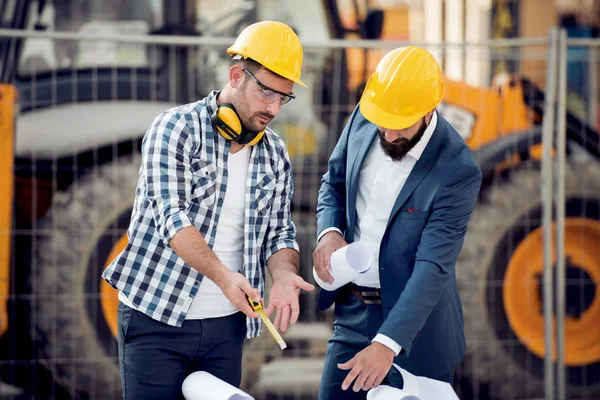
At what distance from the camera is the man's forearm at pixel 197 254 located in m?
2.57

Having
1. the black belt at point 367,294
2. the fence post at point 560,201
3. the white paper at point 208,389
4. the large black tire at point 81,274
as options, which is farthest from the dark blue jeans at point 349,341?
the large black tire at point 81,274

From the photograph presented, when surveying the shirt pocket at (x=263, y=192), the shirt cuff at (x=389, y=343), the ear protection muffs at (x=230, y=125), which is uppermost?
the ear protection muffs at (x=230, y=125)

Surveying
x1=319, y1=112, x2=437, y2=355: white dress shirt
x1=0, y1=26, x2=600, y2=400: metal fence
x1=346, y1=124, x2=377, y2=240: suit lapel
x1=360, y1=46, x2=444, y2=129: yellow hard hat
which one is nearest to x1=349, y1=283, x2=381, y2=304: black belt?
x1=319, y1=112, x2=437, y2=355: white dress shirt

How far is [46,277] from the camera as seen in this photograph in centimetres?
515

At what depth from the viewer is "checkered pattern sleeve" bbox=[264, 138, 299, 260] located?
9.86 feet

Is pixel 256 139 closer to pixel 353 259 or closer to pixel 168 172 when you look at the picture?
pixel 168 172

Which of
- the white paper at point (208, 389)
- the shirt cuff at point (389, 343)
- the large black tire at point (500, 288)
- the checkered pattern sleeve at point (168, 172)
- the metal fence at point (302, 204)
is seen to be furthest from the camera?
the large black tire at point (500, 288)

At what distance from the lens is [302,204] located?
5.47 metres

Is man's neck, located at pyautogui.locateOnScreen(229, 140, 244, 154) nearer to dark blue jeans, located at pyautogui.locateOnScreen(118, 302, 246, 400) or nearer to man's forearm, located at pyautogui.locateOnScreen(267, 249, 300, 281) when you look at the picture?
man's forearm, located at pyautogui.locateOnScreen(267, 249, 300, 281)

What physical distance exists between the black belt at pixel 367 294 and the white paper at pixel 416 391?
0.99 ft

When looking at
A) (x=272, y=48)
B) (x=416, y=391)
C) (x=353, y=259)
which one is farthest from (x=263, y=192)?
(x=416, y=391)

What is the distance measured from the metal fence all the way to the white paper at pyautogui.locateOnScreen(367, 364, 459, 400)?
2402 millimetres

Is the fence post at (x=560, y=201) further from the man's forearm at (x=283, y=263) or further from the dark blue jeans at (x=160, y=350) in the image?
→ the dark blue jeans at (x=160, y=350)

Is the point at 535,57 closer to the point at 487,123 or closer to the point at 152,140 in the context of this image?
the point at 487,123
